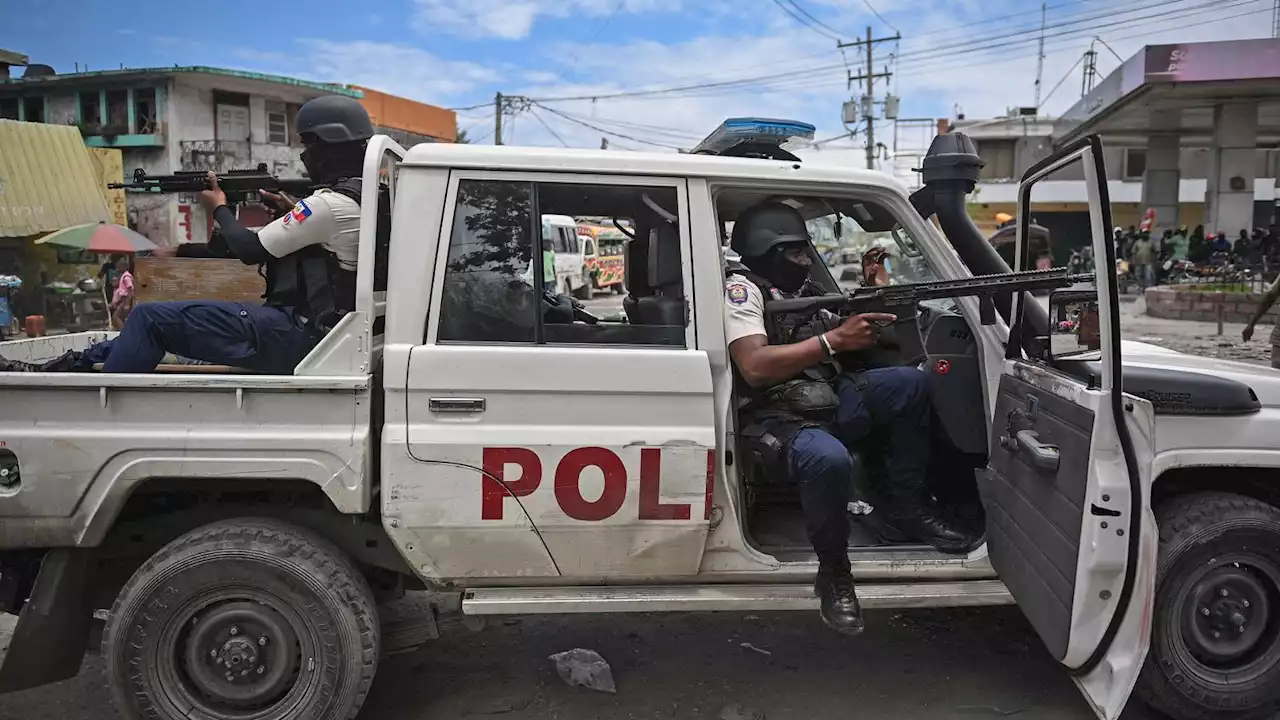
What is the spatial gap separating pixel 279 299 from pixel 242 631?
3.90ft

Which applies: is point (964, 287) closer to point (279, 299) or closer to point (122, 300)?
point (279, 299)

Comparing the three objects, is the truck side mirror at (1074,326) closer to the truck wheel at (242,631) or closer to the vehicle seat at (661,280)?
the vehicle seat at (661,280)

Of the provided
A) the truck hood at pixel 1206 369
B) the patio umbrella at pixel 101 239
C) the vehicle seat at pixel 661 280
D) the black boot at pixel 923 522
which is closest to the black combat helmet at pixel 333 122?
the vehicle seat at pixel 661 280

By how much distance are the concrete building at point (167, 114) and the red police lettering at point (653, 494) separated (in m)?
25.5

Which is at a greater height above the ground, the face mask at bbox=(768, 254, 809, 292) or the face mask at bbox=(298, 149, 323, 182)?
the face mask at bbox=(298, 149, 323, 182)

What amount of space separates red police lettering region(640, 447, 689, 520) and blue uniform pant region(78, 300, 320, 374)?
1.34 meters

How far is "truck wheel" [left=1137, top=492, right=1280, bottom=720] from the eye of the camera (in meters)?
2.87

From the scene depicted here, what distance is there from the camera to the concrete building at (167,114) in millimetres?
26312

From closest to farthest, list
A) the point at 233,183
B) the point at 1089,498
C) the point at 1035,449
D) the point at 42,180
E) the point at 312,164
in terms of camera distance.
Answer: the point at 1089,498
the point at 1035,449
the point at 312,164
the point at 233,183
the point at 42,180

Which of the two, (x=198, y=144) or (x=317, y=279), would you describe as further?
(x=198, y=144)

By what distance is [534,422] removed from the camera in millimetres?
2842

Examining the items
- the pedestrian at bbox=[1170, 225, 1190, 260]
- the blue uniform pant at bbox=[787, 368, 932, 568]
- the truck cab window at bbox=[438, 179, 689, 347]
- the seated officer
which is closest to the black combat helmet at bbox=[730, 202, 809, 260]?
the seated officer

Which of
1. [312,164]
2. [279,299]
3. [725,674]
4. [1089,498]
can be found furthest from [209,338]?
[1089,498]

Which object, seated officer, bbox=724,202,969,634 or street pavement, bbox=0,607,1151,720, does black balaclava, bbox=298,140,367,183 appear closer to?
seated officer, bbox=724,202,969,634
